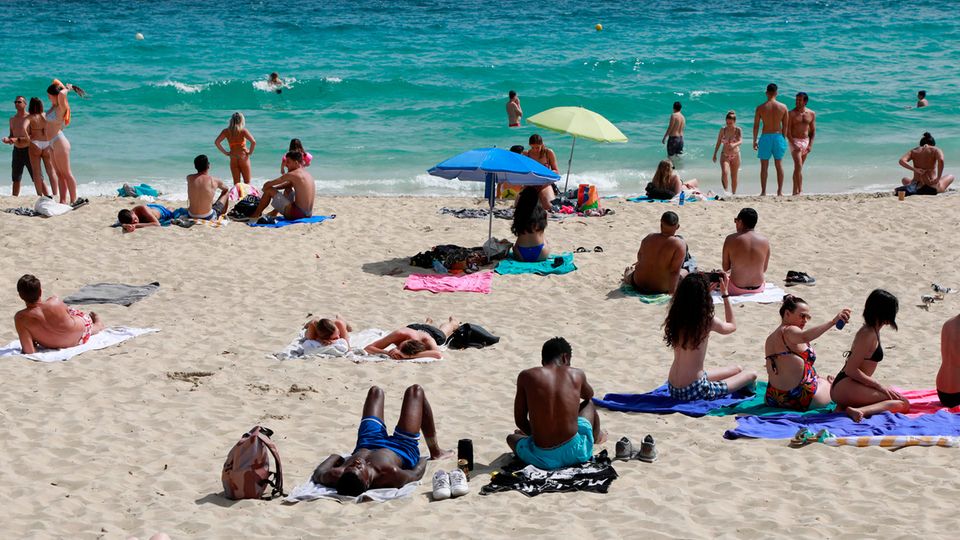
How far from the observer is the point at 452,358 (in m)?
9.12

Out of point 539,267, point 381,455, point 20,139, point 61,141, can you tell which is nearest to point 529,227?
point 539,267

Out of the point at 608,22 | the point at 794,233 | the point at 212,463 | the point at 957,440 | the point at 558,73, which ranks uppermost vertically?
the point at 608,22

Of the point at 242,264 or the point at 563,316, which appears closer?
the point at 563,316

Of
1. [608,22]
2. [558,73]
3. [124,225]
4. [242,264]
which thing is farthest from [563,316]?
[608,22]

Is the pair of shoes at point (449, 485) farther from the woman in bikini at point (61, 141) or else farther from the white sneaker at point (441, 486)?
the woman in bikini at point (61, 141)

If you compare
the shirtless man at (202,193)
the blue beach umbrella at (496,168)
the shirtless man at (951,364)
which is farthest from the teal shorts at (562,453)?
the shirtless man at (202,193)

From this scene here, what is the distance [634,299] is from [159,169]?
12780 mm

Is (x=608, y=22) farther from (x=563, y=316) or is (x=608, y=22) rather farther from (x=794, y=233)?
(x=563, y=316)

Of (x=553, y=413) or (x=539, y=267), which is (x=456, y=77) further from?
(x=553, y=413)

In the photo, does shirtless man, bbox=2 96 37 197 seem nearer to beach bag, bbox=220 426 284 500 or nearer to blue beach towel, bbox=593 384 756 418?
beach bag, bbox=220 426 284 500

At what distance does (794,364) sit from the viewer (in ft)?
24.4

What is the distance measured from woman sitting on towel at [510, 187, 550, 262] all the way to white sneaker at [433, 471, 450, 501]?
5695mm

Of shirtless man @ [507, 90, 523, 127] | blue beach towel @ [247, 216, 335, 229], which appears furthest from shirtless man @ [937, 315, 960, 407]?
shirtless man @ [507, 90, 523, 127]

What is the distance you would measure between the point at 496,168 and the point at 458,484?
5720 millimetres
